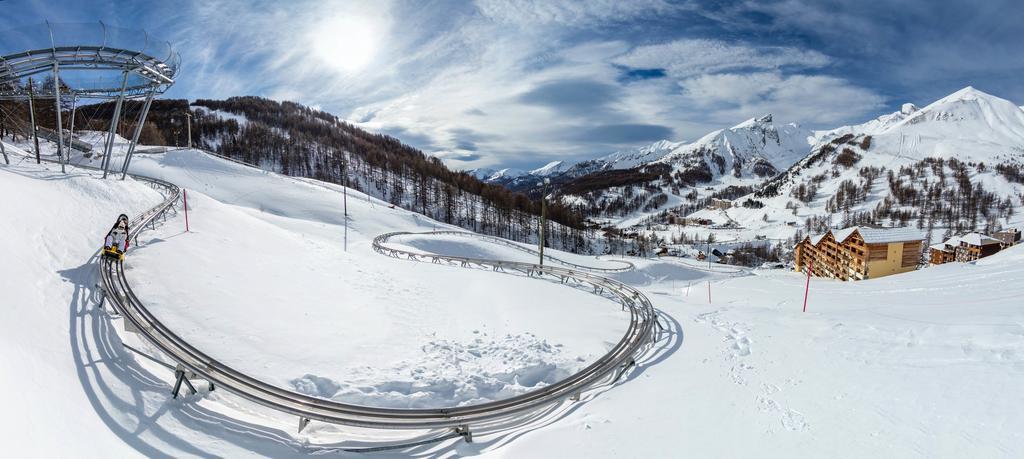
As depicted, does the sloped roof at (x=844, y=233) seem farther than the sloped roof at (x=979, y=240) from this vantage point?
No

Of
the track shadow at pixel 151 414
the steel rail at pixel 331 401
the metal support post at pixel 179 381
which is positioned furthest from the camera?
the steel rail at pixel 331 401

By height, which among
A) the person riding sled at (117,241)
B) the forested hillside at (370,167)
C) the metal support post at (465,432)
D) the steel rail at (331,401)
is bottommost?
the metal support post at (465,432)

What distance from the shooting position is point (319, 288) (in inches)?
665

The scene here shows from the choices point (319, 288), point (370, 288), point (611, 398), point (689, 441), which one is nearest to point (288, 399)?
point (611, 398)

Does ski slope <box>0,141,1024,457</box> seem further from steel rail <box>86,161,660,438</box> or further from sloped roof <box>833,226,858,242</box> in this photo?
sloped roof <box>833,226,858,242</box>

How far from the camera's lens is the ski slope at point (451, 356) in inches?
277

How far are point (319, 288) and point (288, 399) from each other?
9.57 m

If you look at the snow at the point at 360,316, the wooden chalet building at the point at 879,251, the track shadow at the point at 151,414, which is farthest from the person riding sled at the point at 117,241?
the wooden chalet building at the point at 879,251

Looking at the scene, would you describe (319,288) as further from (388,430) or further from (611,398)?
(611,398)

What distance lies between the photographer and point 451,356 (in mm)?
12719

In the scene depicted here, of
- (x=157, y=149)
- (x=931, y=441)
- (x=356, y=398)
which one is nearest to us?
(x=931, y=441)

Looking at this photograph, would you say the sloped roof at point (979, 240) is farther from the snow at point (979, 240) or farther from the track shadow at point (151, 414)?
the track shadow at point (151, 414)

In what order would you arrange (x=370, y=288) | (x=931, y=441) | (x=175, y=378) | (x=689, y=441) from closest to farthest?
(x=931, y=441)
(x=689, y=441)
(x=175, y=378)
(x=370, y=288)

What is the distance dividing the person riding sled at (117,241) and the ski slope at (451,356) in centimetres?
79
